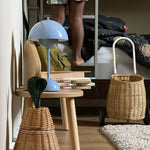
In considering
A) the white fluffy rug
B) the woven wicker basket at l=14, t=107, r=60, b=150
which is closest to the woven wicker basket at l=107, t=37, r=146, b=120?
the white fluffy rug

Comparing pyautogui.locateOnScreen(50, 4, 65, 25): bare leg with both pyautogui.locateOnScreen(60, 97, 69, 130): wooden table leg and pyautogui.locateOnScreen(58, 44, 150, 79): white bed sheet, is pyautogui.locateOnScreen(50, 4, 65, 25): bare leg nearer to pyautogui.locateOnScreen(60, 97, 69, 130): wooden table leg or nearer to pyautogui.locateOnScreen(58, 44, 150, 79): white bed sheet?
pyautogui.locateOnScreen(58, 44, 150, 79): white bed sheet

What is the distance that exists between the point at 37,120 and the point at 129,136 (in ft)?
3.32

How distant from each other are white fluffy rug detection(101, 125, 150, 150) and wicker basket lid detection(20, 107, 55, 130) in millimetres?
704

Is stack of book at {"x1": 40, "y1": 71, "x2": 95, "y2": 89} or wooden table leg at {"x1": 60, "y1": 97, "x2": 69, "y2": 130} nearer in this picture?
stack of book at {"x1": 40, "y1": 71, "x2": 95, "y2": 89}

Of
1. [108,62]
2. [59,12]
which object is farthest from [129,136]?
[59,12]

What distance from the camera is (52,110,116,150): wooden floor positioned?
194 centimetres

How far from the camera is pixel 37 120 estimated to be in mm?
1233

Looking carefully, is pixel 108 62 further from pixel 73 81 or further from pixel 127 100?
pixel 73 81

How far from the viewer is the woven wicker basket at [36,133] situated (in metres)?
1.21

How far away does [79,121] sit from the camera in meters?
2.84

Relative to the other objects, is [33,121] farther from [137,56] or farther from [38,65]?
[137,56]

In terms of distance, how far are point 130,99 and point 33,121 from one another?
4.81 ft

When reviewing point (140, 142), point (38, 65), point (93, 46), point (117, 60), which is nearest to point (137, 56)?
point (117, 60)

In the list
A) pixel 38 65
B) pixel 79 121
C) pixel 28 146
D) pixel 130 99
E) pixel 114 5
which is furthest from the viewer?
pixel 114 5
